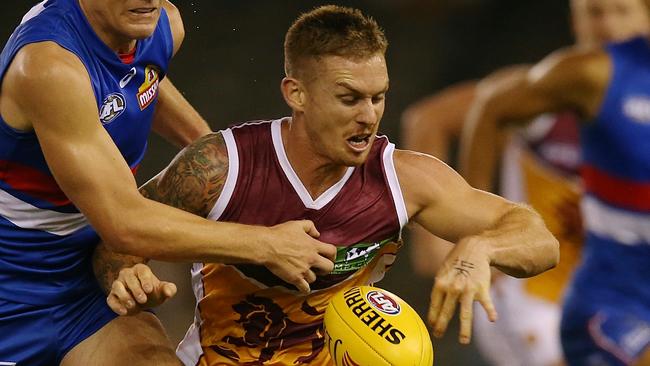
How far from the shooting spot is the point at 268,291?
174 inches

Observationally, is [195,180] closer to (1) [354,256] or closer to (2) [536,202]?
(1) [354,256]

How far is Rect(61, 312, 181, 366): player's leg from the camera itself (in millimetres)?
4273

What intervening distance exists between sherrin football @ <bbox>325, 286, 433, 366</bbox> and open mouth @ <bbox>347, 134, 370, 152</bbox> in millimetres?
406

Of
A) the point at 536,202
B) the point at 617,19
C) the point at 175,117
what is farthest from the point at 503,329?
the point at 175,117

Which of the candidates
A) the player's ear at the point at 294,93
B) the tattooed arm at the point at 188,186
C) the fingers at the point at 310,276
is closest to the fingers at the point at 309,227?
the fingers at the point at 310,276

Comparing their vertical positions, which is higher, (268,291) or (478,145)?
(268,291)

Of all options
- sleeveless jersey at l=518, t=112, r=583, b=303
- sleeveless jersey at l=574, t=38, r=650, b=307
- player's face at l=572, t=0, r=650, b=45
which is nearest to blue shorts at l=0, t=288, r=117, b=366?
sleeveless jersey at l=574, t=38, r=650, b=307

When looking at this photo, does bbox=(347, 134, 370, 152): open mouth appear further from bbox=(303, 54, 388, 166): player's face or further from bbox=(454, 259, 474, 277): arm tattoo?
bbox=(454, 259, 474, 277): arm tattoo

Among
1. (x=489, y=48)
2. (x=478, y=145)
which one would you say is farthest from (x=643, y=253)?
(x=489, y=48)

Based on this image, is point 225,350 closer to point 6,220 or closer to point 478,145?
point 6,220

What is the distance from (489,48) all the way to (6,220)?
760 cm

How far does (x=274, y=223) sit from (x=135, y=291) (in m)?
0.55

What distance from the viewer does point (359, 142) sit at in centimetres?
425

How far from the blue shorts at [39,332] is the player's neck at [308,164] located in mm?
774
